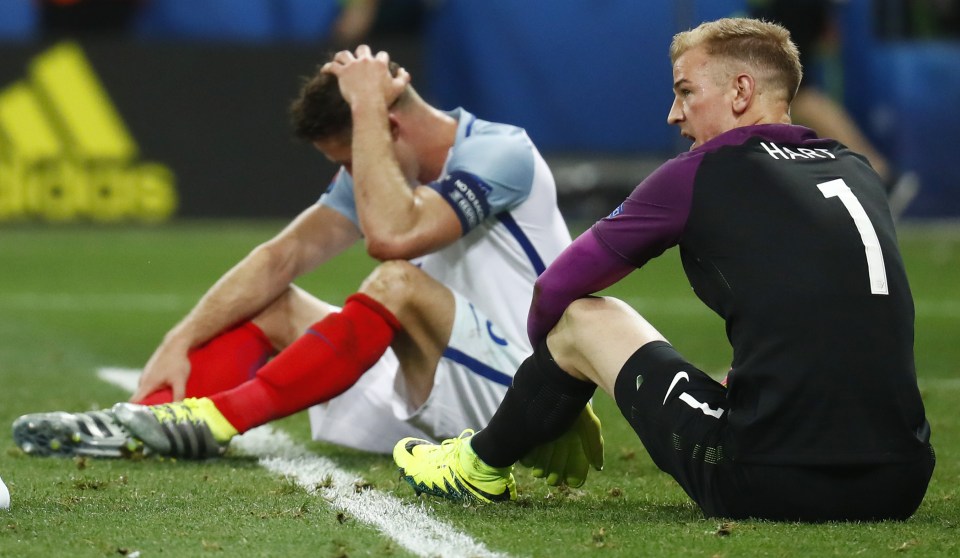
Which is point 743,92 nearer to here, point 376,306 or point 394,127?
point 376,306

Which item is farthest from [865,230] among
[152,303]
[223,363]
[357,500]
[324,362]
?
[152,303]

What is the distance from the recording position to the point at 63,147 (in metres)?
13.2

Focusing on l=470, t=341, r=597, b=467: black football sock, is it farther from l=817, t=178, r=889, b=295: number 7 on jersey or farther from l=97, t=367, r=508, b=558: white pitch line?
l=817, t=178, r=889, b=295: number 7 on jersey

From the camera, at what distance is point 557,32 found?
14.6 meters

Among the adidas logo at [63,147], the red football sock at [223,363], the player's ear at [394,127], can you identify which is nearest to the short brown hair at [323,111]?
the player's ear at [394,127]

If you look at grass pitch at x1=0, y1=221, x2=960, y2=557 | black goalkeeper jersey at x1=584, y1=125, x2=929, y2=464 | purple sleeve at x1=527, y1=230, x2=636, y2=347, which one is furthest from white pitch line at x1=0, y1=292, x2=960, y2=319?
black goalkeeper jersey at x1=584, y1=125, x2=929, y2=464

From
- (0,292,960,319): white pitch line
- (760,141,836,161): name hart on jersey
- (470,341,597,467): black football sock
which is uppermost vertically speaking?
(760,141,836,161): name hart on jersey

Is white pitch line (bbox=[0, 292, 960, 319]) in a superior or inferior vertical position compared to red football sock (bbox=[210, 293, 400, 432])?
inferior

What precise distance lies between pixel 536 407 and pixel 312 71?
1039cm

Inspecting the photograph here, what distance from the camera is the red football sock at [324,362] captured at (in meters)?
4.18

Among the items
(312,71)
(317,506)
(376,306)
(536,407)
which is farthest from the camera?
(312,71)

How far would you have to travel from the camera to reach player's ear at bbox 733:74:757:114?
3.37 metres

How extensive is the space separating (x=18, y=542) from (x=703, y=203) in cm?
155

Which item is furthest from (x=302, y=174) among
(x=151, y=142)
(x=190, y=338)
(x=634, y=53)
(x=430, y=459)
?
(x=430, y=459)
